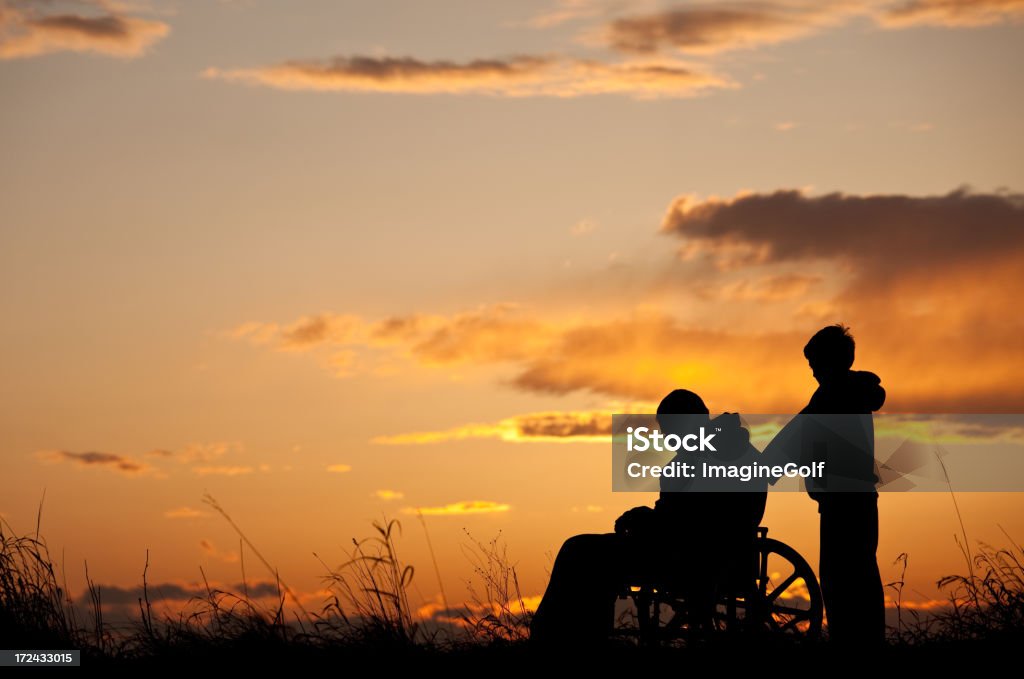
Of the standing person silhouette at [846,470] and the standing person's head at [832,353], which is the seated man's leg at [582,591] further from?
the standing person's head at [832,353]

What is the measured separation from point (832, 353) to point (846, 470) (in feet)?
2.01

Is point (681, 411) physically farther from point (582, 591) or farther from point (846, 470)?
point (582, 591)

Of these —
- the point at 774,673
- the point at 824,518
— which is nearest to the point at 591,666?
the point at 774,673

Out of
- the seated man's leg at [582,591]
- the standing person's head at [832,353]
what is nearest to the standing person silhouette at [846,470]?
the standing person's head at [832,353]

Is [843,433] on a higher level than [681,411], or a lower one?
lower

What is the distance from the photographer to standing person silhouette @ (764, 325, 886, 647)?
6.44 meters

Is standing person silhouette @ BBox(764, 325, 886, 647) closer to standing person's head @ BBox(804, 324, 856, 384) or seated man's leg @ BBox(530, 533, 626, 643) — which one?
standing person's head @ BBox(804, 324, 856, 384)

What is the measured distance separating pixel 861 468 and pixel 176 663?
3.58 m

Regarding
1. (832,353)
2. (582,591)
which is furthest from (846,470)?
(582,591)

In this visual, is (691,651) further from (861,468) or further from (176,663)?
(176,663)

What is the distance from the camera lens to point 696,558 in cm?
671

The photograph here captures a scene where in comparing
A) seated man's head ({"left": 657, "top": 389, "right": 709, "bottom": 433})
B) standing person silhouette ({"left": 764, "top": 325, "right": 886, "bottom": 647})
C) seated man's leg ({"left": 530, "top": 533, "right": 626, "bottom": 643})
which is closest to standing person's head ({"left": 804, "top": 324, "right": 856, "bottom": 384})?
standing person silhouette ({"left": 764, "top": 325, "right": 886, "bottom": 647})

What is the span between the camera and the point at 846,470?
255 inches

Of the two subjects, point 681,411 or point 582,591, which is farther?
point 681,411
